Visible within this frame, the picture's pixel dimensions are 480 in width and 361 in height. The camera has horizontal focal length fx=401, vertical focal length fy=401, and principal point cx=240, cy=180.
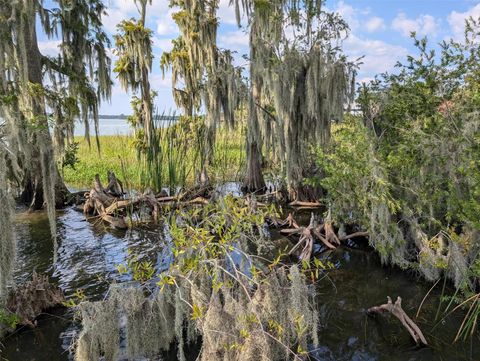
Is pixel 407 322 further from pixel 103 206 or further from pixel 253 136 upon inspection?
pixel 253 136

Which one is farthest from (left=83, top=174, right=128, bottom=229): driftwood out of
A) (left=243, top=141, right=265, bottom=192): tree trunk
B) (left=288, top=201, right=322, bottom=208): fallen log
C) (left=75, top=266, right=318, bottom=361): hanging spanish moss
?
(left=75, top=266, right=318, bottom=361): hanging spanish moss

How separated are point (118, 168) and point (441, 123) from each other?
14.0 meters

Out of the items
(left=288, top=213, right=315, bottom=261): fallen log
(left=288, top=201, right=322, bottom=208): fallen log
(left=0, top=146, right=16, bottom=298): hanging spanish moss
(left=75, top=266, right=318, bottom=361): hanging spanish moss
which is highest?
(left=0, top=146, right=16, bottom=298): hanging spanish moss

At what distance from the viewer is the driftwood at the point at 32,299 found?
16.1ft

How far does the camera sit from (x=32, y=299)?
16.9 feet

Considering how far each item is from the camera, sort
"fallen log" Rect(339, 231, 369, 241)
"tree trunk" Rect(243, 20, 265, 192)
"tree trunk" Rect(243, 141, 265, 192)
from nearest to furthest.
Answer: "fallen log" Rect(339, 231, 369, 241), "tree trunk" Rect(243, 20, 265, 192), "tree trunk" Rect(243, 141, 265, 192)

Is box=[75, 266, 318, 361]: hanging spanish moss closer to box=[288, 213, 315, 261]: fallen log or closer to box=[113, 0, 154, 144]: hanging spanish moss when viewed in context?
box=[288, 213, 315, 261]: fallen log

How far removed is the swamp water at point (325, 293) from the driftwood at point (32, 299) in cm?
13

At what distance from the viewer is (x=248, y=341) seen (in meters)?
2.94

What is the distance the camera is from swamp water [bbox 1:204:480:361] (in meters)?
4.41

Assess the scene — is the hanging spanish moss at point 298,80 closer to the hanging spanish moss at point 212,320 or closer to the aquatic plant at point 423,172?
the aquatic plant at point 423,172

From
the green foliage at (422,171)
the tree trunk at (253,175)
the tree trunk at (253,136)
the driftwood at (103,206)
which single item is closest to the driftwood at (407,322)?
the green foliage at (422,171)

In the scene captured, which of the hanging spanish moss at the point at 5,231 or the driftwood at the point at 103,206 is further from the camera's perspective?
the driftwood at the point at 103,206

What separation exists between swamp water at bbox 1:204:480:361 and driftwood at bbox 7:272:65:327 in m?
0.13
